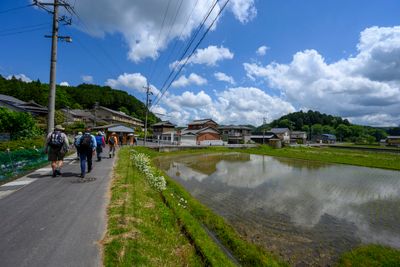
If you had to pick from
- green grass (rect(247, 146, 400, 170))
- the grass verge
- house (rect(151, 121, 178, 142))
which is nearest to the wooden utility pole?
the grass verge

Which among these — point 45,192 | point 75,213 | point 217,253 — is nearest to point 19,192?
point 45,192

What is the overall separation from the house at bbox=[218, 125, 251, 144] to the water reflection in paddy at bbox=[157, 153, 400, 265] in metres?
46.5

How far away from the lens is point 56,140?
278 inches

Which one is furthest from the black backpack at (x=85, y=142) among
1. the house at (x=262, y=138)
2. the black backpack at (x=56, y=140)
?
the house at (x=262, y=138)

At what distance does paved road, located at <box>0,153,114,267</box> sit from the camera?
3102 mm

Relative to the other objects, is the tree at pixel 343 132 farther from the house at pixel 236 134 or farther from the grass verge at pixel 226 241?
the grass verge at pixel 226 241

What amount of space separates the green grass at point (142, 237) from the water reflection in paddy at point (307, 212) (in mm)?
2875

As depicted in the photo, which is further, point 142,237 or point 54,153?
point 54,153

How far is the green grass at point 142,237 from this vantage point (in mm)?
3377

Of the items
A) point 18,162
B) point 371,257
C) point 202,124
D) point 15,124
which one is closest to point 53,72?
point 18,162

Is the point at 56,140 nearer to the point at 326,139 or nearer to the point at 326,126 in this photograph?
the point at 326,139

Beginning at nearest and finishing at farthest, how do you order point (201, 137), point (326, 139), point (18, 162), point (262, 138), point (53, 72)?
point (18, 162)
point (53, 72)
point (201, 137)
point (262, 138)
point (326, 139)

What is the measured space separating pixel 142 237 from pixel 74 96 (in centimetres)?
9540

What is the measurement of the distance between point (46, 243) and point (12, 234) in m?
0.79
